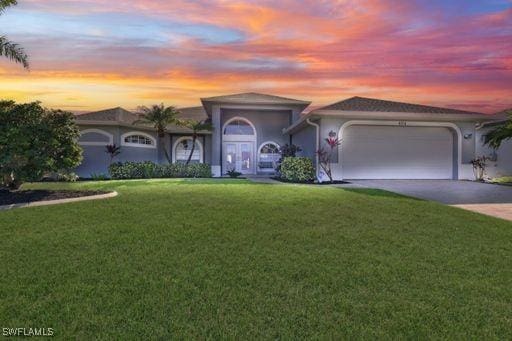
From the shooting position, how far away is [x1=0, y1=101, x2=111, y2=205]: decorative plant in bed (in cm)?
964

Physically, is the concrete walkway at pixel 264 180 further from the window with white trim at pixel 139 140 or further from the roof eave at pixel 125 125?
the window with white trim at pixel 139 140

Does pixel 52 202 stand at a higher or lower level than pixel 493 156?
lower

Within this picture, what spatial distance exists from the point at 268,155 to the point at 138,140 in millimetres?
8984

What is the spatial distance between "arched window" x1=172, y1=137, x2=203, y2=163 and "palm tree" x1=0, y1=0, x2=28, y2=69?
14535 mm

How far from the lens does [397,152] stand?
18.9m

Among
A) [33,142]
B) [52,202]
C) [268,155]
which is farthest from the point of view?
[268,155]

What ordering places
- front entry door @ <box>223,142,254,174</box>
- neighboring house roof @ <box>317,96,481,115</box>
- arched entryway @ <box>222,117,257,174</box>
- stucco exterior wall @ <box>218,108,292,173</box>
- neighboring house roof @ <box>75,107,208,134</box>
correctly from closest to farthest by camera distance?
neighboring house roof @ <box>317,96,481,115</box>
neighboring house roof @ <box>75,107,208,134</box>
stucco exterior wall @ <box>218,108,292,173</box>
arched entryway @ <box>222,117,257,174</box>
front entry door @ <box>223,142,254,174</box>

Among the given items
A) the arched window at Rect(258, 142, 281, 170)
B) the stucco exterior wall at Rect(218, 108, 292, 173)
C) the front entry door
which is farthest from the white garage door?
the front entry door

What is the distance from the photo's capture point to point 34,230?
6352 mm

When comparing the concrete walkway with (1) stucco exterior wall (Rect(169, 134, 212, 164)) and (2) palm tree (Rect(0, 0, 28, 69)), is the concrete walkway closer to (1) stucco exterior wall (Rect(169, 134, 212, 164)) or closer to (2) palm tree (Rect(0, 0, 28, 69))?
(1) stucco exterior wall (Rect(169, 134, 212, 164))

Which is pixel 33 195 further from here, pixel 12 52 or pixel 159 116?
pixel 159 116

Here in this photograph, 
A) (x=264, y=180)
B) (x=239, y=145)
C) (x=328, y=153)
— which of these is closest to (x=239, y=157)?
(x=239, y=145)

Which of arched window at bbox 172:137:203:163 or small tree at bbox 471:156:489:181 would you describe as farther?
arched window at bbox 172:137:203:163

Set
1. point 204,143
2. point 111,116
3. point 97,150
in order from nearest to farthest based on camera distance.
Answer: point 97,150 < point 111,116 < point 204,143
